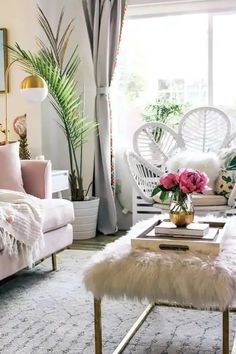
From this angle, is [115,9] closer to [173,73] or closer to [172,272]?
[173,73]

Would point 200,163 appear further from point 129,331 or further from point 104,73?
point 129,331

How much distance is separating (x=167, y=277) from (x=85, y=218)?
2.75 metres

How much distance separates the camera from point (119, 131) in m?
5.04

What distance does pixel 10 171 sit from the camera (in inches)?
135

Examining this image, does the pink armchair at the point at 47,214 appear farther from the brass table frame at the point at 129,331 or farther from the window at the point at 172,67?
the window at the point at 172,67

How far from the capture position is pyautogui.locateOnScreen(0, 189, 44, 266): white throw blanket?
106 inches

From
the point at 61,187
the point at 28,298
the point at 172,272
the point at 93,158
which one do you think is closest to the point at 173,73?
the point at 93,158

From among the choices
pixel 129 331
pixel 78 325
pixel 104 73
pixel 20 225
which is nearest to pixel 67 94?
pixel 104 73

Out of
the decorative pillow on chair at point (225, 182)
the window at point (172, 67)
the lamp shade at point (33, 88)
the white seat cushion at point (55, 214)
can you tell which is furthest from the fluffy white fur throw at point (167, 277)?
the window at point (172, 67)

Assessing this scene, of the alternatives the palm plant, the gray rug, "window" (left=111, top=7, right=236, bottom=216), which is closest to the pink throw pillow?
the gray rug

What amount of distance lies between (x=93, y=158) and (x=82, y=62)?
0.92 m

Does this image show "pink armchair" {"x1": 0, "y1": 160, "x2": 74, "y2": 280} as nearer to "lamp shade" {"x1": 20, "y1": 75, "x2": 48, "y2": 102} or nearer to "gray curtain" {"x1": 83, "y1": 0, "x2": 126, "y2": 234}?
"lamp shade" {"x1": 20, "y1": 75, "x2": 48, "y2": 102}

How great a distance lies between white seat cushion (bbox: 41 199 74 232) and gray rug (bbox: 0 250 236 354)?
0.37 meters

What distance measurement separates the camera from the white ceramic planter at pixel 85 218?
4.53 m
